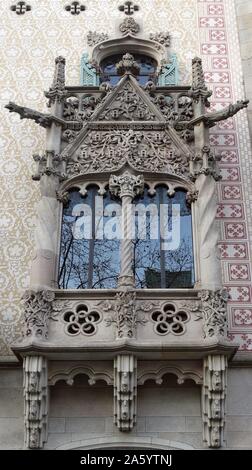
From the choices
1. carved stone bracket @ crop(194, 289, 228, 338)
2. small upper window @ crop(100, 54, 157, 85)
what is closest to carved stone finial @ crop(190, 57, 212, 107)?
small upper window @ crop(100, 54, 157, 85)

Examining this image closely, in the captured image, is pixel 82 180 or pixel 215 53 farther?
pixel 215 53

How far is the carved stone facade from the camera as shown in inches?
374

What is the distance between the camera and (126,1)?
48.4ft

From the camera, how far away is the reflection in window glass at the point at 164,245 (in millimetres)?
10719

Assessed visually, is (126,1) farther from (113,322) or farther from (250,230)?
(113,322)

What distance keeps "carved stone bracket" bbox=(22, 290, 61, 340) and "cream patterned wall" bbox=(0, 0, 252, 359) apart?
87 cm

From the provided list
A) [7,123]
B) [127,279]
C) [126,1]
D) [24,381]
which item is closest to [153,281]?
[127,279]

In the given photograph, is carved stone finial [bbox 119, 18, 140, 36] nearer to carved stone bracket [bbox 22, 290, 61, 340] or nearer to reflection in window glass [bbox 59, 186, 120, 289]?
reflection in window glass [bbox 59, 186, 120, 289]

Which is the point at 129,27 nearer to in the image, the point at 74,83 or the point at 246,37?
the point at 74,83

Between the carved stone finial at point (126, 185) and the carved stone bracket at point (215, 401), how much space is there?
3201 millimetres

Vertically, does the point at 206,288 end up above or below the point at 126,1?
below

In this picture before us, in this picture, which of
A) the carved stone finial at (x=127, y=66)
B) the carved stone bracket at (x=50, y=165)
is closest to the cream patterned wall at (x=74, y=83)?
the carved stone bracket at (x=50, y=165)
